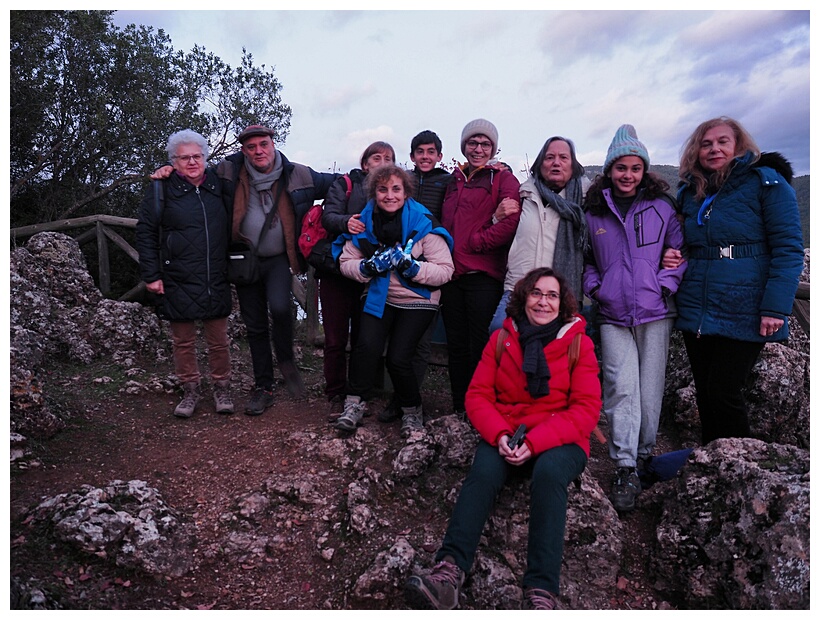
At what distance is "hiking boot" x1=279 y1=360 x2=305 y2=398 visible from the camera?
5359mm

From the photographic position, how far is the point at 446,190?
4609 mm

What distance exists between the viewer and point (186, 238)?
472 centimetres

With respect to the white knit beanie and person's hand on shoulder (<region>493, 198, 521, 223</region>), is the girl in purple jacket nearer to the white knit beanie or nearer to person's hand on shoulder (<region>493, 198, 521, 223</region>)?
person's hand on shoulder (<region>493, 198, 521, 223</region>)

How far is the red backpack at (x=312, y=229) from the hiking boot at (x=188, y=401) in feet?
5.25

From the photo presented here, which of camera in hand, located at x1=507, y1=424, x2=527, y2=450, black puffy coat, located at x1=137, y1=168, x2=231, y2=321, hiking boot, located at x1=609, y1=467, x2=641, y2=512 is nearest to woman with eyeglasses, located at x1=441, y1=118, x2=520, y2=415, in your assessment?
camera in hand, located at x1=507, y1=424, x2=527, y2=450

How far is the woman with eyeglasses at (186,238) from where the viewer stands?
15.4ft

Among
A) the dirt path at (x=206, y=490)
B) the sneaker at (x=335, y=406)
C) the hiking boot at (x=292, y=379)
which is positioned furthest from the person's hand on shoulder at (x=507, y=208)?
the hiking boot at (x=292, y=379)

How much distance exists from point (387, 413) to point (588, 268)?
1.97 metres

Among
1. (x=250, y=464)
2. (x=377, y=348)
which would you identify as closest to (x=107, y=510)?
(x=250, y=464)

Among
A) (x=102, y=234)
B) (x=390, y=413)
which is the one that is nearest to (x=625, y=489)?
(x=390, y=413)

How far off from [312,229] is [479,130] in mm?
1561

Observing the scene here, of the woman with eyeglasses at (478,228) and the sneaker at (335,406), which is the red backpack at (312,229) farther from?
the sneaker at (335,406)

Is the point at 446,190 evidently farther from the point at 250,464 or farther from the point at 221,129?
the point at 221,129

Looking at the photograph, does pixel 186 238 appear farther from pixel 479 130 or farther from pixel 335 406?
pixel 479 130
